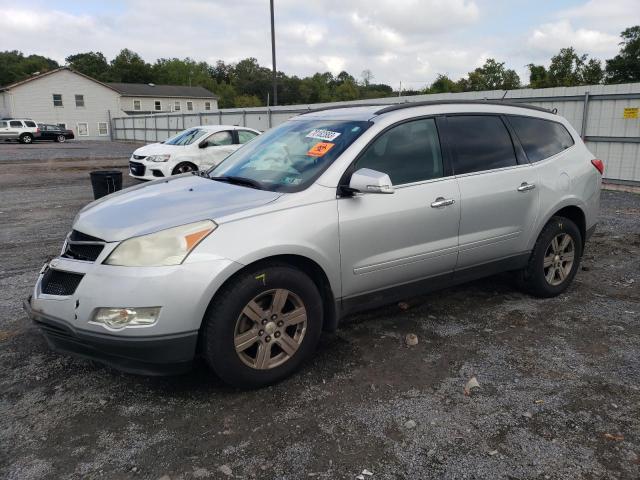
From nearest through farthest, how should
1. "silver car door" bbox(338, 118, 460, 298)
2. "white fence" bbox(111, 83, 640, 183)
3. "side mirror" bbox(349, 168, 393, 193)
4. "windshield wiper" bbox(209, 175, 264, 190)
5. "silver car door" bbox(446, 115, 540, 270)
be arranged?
1. "side mirror" bbox(349, 168, 393, 193)
2. "silver car door" bbox(338, 118, 460, 298)
3. "windshield wiper" bbox(209, 175, 264, 190)
4. "silver car door" bbox(446, 115, 540, 270)
5. "white fence" bbox(111, 83, 640, 183)

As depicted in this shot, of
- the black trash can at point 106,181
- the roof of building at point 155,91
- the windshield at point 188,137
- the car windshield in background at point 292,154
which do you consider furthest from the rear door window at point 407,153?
the roof of building at point 155,91

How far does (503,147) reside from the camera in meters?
4.37

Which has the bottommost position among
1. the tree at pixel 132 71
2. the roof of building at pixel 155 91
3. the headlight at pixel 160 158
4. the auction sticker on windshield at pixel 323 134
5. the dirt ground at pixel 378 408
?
the dirt ground at pixel 378 408

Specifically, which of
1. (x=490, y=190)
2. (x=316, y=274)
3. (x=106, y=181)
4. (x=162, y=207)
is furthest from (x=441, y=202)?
(x=106, y=181)

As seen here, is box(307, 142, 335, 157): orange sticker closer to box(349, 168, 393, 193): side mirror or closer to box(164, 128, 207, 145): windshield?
box(349, 168, 393, 193): side mirror

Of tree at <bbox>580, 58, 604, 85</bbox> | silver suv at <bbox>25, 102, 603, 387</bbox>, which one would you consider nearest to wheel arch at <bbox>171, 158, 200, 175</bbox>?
silver suv at <bbox>25, 102, 603, 387</bbox>

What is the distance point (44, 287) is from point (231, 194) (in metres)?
1.28

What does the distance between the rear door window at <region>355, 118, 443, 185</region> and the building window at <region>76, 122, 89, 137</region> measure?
5526cm

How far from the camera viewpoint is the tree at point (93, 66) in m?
89.7

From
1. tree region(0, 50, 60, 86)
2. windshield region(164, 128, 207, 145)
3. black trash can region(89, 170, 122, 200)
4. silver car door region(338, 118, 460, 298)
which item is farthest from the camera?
tree region(0, 50, 60, 86)

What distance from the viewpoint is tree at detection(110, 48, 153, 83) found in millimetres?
88500

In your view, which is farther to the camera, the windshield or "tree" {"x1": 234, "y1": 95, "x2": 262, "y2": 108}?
"tree" {"x1": 234, "y1": 95, "x2": 262, "y2": 108}

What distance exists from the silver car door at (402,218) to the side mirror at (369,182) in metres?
0.15

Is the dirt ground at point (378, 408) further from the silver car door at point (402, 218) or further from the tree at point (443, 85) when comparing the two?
the tree at point (443, 85)
